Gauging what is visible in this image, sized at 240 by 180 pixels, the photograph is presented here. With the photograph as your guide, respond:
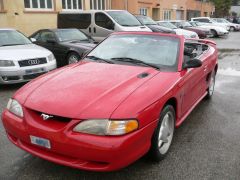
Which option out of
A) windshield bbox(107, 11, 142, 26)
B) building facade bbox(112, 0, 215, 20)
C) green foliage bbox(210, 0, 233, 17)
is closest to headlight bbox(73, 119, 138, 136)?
windshield bbox(107, 11, 142, 26)

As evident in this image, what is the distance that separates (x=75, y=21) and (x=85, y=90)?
10.7m

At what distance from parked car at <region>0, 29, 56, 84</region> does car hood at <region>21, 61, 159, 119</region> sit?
Answer: 3.26m

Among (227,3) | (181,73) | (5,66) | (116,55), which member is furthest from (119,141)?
(227,3)

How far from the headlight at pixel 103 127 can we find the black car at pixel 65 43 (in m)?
6.52

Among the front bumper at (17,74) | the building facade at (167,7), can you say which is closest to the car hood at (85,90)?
the front bumper at (17,74)

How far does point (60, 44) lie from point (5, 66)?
3.02 metres

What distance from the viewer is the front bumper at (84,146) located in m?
2.81

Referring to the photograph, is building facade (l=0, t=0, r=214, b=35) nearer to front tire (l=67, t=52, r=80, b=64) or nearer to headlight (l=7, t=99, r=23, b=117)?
front tire (l=67, t=52, r=80, b=64)

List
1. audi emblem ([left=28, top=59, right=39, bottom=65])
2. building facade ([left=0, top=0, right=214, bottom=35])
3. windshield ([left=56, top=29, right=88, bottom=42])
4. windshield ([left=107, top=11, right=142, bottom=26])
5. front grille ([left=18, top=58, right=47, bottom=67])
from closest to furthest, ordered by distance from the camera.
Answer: front grille ([left=18, top=58, right=47, bottom=67]) → audi emblem ([left=28, top=59, right=39, bottom=65]) → windshield ([left=56, top=29, right=88, bottom=42]) → windshield ([left=107, top=11, right=142, bottom=26]) → building facade ([left=0, top=0, right=214, bottom=35])

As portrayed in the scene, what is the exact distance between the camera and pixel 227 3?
5781 centimetres

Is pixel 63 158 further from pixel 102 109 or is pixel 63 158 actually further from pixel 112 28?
Result: pixel 112 28

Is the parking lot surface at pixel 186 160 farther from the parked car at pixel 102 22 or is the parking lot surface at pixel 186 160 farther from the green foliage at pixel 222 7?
the green foliage at pixel 222 7

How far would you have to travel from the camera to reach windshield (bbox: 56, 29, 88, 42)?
10273mm

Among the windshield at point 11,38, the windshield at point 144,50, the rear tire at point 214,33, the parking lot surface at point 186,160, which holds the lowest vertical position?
the rear tire at point 214,33
